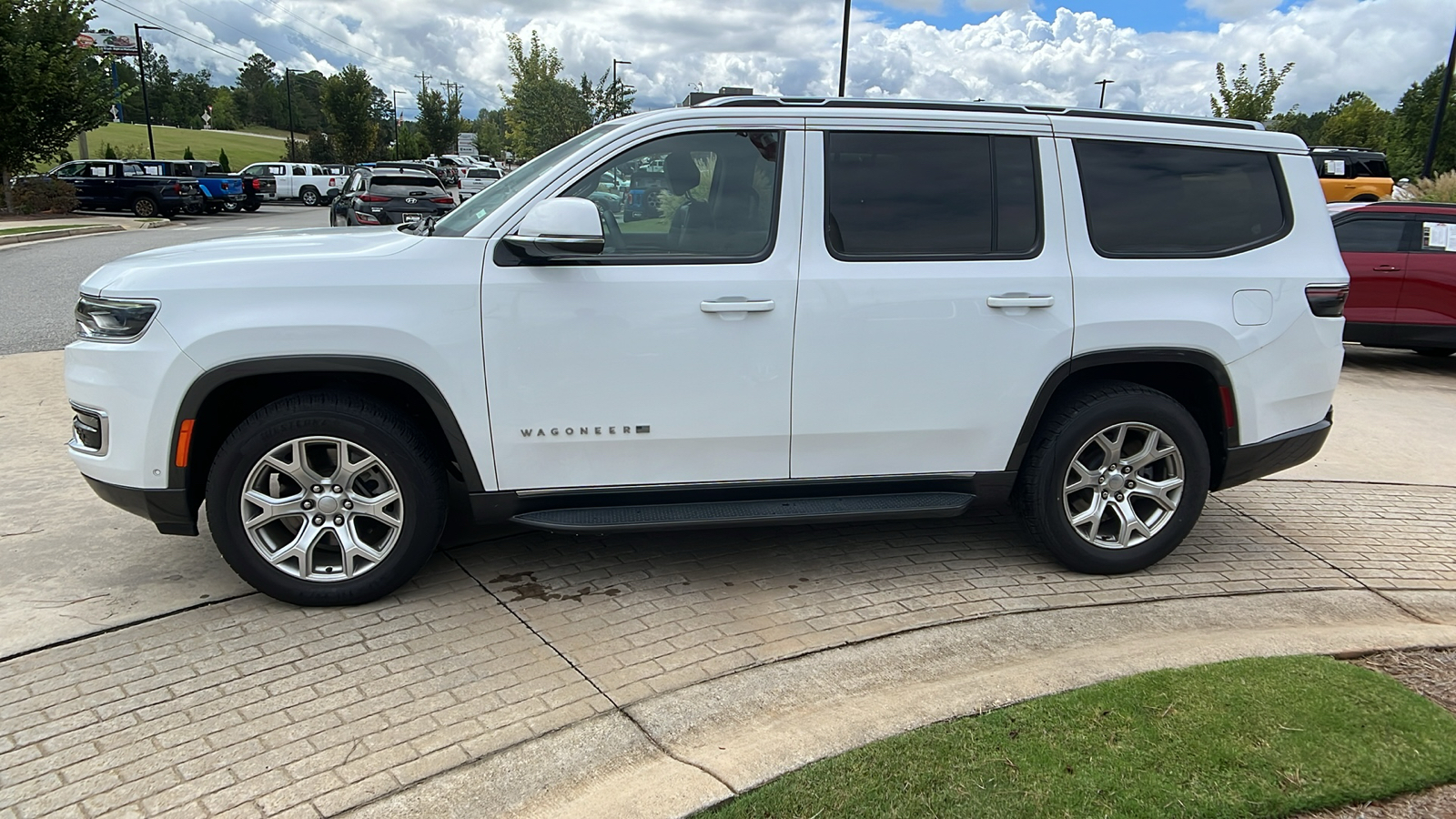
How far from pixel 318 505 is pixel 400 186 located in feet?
52.2

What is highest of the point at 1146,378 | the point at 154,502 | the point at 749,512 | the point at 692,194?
the point at 692,194

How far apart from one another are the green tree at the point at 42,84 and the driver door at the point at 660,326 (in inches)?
1167

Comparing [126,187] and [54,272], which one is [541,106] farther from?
[54,272]

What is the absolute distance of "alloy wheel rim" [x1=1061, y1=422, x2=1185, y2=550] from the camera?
14.3 ft

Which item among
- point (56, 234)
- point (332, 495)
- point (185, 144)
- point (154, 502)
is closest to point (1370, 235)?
point (332, 495)

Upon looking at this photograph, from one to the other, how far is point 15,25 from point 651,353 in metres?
30.9

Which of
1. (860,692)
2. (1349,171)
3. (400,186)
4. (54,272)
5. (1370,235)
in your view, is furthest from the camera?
(1349,171)

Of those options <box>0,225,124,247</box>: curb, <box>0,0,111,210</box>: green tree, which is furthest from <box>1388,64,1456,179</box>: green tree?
<box>0,0,111,210</box>: green tree

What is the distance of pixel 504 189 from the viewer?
167 inches

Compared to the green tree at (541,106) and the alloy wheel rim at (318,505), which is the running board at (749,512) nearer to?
the alloy wheel rim at (318,505)

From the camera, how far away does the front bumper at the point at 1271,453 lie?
14.7 feet

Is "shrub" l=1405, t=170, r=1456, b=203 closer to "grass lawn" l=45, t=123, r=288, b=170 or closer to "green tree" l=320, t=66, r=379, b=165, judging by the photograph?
"green tree" l=320, t=66, r=379, b=165

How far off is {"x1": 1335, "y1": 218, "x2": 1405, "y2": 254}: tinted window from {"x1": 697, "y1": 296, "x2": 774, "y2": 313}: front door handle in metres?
8.77

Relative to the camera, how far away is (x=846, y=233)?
13.3 feet
